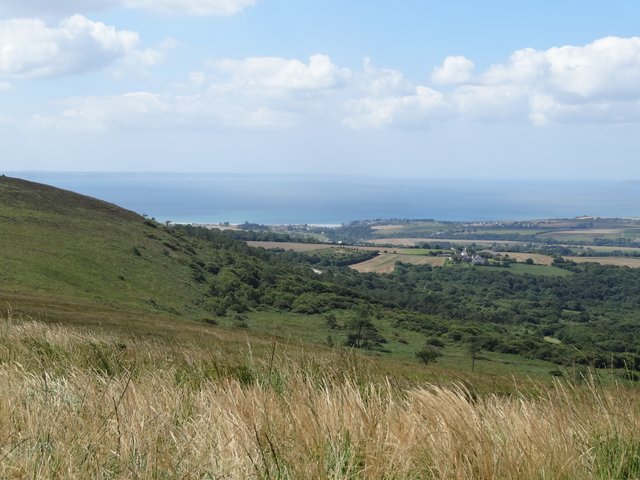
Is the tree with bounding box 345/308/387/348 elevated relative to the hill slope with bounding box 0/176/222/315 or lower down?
lower down

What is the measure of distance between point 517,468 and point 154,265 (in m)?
51.2

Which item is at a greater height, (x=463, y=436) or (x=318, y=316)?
(x=463, y=436)

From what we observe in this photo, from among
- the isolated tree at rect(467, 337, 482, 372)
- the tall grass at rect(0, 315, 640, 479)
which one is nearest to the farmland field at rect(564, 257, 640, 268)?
the isolated tree at rect(467, 337, 482, 372)

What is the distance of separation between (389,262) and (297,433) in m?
114

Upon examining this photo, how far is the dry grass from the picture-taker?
111 meters

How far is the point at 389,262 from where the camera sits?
117m

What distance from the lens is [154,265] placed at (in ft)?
171

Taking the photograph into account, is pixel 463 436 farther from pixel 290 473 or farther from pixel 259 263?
pixel 259 263

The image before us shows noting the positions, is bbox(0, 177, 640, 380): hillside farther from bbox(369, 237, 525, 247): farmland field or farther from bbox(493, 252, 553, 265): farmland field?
bbox(369, 237, 525, 247): farmland field

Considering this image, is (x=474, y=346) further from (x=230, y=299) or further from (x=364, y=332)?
(x=230, y=299)

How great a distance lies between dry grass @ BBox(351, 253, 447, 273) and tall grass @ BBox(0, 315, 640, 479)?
104341 millimetres

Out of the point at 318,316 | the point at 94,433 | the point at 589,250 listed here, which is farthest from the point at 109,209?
the point at 589,250

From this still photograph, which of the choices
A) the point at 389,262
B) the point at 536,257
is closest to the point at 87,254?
the point at 389,262

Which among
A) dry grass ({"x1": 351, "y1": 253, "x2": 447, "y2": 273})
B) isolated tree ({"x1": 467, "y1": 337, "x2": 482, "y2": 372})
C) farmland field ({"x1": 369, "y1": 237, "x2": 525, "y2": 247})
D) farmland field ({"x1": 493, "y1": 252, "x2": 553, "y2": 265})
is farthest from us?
farmland field ({"x1": 369, "y1": 237, "x2": 525, "y2": 247})
